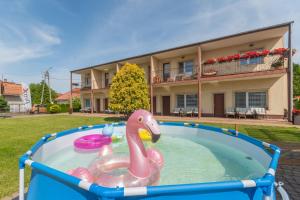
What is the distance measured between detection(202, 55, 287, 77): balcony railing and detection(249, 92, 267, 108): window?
6.97ft

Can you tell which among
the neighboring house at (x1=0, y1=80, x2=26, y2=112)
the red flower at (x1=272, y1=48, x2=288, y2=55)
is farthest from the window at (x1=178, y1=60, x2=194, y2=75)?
the neighboring house at (x1=0, y1=80, x2=26, y2=112)

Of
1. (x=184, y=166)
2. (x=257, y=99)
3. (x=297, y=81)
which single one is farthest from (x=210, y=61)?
(x=297, y=81)

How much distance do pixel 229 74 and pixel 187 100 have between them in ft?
17.5

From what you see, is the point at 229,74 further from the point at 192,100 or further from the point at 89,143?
the point at 89,143

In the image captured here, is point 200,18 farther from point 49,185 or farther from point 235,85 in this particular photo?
point 49,185

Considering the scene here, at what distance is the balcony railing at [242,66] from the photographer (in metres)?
12.8

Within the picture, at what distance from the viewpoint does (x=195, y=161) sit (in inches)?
221

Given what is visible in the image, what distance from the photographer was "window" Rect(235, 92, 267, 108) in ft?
46.3

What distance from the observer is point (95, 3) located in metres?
13.2

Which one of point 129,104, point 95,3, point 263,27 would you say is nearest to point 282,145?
point 263,27

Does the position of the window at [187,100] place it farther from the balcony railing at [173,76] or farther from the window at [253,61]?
the window at [253,61]

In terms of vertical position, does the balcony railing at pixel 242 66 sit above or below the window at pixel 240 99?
above

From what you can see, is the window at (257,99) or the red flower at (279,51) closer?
the red flower at (279,51)

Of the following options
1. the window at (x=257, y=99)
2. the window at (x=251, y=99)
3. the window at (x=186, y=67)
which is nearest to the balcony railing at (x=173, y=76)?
the window at (x=186, y=67)
